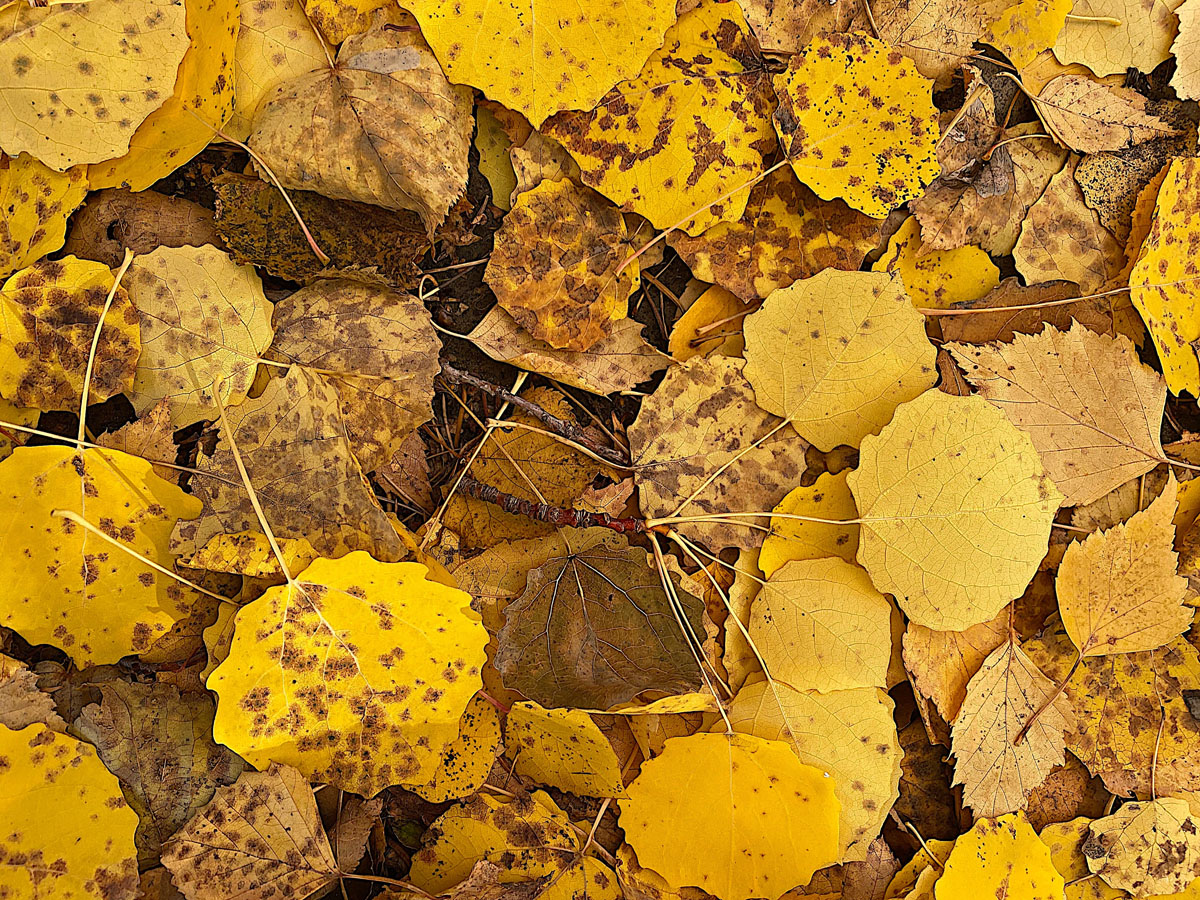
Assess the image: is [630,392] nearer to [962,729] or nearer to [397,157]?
[397,157]

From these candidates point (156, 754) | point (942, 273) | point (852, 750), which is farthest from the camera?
point (942, 273)

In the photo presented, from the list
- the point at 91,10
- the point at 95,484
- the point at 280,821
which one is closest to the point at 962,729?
the point at 280,821

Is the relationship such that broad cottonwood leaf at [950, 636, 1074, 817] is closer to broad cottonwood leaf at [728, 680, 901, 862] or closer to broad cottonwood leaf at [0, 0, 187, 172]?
broad cottonwood leaf at [728, 680, 901, 862]

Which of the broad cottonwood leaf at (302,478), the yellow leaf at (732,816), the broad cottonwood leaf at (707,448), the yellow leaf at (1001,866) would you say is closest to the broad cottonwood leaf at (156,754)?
the broad cottonwood leaf at (302,478)

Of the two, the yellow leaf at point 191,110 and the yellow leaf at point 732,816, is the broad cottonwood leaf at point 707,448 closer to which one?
the yellow leaf at point 732,816

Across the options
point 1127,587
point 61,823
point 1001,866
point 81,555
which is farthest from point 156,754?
point 1127,587

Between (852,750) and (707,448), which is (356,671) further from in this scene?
(852,750)
